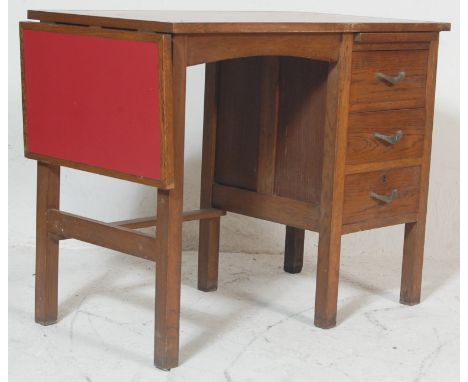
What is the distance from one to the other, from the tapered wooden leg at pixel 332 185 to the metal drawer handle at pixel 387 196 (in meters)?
0.14

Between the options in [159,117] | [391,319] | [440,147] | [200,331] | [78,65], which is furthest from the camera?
[440,147]

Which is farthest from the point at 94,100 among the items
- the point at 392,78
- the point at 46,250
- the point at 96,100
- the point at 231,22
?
the point at 392,78

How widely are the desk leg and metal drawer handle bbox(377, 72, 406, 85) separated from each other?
0.76 meters

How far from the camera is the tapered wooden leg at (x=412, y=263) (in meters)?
3.37

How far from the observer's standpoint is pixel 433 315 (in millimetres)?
3301

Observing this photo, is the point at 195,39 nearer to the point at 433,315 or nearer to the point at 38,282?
the point at 38,282

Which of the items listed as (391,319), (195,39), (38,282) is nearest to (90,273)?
(38,282)

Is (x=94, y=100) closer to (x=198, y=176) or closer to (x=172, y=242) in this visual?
(x=172, y=242)

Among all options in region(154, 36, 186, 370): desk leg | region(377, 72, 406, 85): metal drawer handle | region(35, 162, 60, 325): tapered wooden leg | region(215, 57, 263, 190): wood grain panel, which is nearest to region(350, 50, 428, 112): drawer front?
region(377, 72, 406, 85): metal drawer handle

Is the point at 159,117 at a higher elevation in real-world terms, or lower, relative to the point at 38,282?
higher

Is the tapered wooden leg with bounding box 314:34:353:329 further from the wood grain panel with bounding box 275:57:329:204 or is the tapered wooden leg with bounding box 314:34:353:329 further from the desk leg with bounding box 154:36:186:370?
the desk leg with bounding box 154:36:186:370

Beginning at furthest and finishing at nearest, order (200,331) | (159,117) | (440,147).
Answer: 1. (440,147)
2. (200,331)
3. (159,117)

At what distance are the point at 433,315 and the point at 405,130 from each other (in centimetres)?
60

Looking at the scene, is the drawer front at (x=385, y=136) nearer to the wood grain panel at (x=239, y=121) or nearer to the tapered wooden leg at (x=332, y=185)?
the tapered wooden leg at (x=332, y=185)
